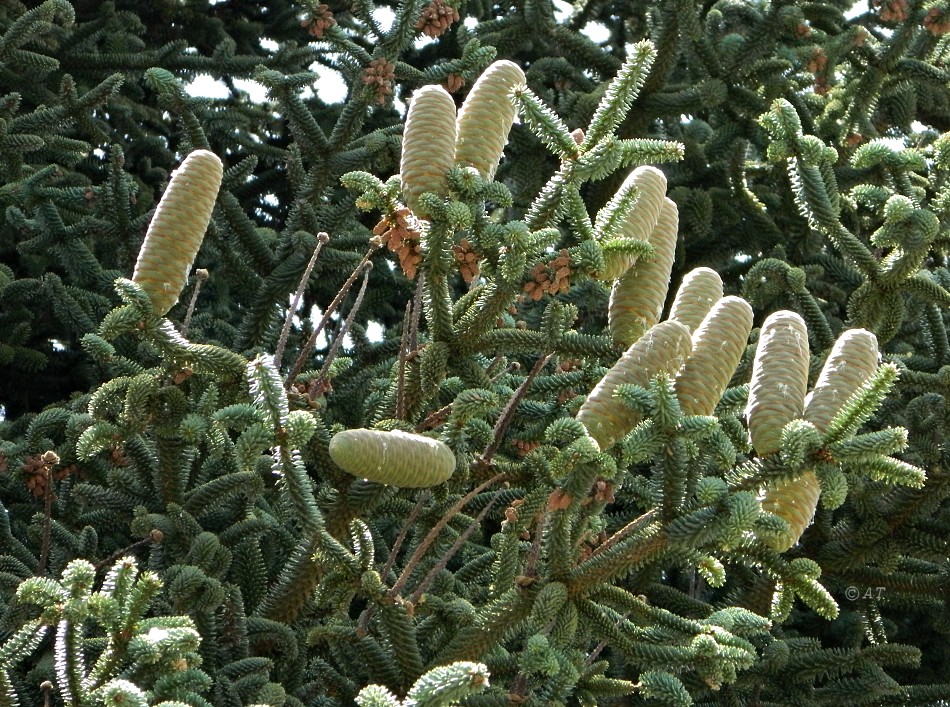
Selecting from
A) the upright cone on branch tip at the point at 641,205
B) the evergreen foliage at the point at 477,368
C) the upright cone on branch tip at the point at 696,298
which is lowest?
the evergreen foliage at the point at 477,368

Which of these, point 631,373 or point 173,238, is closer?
point 631,373

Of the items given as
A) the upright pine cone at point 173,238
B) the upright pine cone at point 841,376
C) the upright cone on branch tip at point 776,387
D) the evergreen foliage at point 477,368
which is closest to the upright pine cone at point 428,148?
the evergreen foliage at point 477,368

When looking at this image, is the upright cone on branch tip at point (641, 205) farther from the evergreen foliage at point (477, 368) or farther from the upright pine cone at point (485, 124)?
the upright pine cone at point (485, 124)

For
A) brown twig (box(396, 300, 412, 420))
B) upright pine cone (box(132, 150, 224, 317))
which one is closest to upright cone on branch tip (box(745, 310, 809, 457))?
brown twig (box(396, 300, 412, 420))

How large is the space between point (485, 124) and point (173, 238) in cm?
65

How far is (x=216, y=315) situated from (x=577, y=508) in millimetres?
2740

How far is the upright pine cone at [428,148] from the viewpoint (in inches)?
93.2

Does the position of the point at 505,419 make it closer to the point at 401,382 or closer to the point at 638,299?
the point at 401,382

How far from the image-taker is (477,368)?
2656mm

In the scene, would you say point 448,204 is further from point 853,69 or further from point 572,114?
point 853,69

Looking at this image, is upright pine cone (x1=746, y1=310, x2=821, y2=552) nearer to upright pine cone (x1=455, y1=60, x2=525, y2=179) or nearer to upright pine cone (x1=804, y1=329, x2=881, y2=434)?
upright pine cone (x1=804, y1=329, x2=881, y2=434)

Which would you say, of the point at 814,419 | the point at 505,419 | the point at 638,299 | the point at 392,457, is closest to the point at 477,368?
the point at 505,419

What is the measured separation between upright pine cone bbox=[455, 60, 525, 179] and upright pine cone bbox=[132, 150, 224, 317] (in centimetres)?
52

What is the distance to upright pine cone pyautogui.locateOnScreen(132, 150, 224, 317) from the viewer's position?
2.41 m
